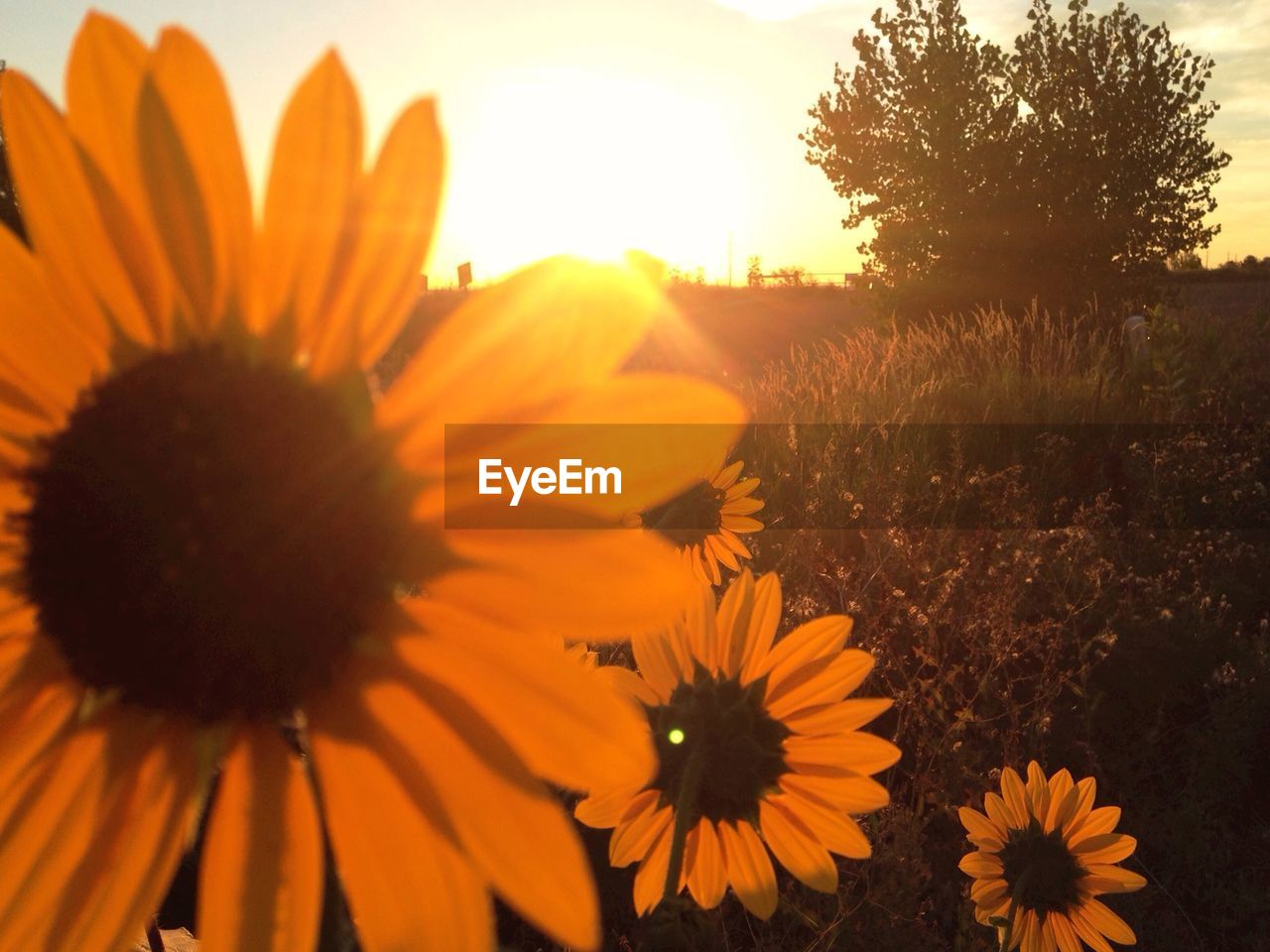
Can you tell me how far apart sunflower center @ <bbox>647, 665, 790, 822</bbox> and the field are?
56 centimetres

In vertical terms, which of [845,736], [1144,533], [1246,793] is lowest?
[1246,793]

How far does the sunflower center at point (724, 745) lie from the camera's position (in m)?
0.82

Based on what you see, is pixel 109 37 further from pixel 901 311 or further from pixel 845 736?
pixel 901 311

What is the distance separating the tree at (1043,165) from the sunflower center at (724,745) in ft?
50.1

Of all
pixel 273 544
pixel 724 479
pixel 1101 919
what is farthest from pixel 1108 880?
pixel 273 544

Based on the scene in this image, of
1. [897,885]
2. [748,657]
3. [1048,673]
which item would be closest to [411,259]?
[748,657]

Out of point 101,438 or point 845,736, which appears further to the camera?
point 845,736

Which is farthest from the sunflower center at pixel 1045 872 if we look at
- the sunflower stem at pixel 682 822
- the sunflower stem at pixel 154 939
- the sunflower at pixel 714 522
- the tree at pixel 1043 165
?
the tree at pixel 1043 165

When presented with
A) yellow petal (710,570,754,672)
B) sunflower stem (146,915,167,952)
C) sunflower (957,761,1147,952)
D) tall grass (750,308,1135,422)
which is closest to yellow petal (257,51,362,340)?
yellow petal (710,570,754,672)

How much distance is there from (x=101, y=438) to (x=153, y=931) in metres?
0.61

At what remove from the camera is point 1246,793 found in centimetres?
365

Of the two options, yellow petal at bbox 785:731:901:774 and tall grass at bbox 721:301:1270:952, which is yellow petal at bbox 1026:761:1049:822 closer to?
tall grass at bbox 721:301:1270:952

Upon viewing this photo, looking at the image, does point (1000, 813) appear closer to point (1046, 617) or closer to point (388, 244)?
point (388, 244)

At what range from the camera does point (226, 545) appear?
1.58ft
